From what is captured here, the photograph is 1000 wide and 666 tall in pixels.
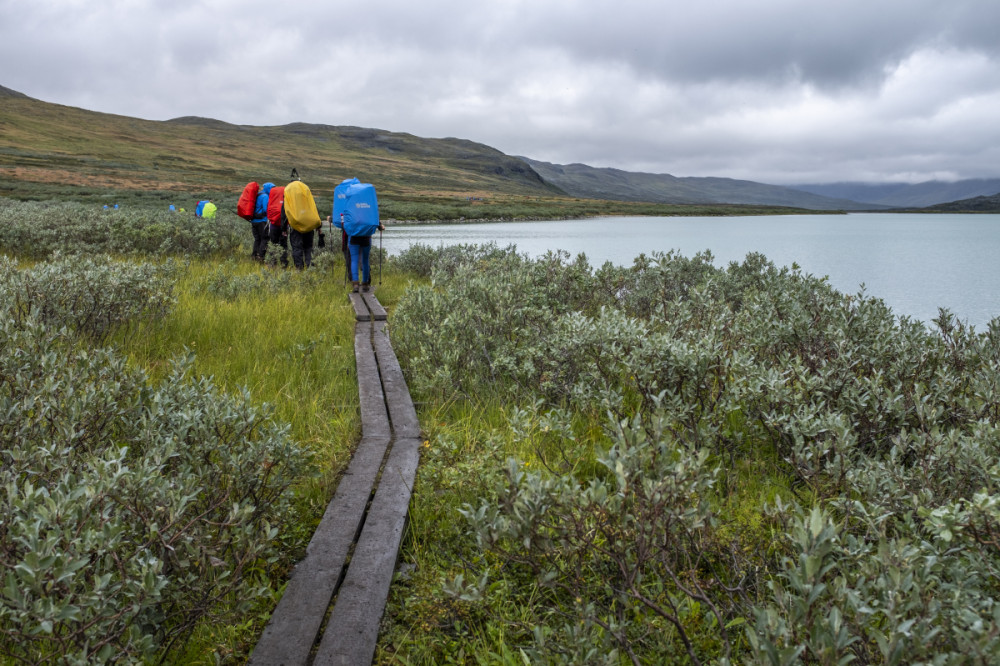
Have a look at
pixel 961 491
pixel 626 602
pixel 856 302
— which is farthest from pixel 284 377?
pixel 856 302

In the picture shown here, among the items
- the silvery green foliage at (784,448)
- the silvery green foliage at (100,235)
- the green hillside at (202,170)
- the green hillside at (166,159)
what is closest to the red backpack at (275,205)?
the silvery green foliage at (100,235)

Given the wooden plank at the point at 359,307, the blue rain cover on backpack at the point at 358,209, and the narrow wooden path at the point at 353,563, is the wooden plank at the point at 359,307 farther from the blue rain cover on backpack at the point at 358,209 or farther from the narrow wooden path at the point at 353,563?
the narrow wooden path at the point at 353,563

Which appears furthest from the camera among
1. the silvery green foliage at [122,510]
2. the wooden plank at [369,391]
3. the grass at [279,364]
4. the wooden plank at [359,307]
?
the wooden plank at [359,307]

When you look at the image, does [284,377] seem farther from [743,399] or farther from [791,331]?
[791,331]

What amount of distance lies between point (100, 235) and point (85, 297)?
29.3 feet

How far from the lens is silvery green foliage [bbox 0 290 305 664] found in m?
1.74

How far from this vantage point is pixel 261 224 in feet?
45.0

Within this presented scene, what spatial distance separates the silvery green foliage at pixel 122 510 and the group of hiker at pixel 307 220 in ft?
23.8

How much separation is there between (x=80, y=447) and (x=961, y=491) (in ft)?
14.4

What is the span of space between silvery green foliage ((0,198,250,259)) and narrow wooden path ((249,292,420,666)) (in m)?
10.9

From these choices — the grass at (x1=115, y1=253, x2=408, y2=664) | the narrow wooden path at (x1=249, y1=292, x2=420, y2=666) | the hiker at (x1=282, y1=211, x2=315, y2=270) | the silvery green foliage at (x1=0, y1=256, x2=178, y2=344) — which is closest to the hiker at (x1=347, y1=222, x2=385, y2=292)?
the grass at (x1=115, y1=253, x2=408, y2=664)

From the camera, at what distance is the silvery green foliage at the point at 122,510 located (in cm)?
174

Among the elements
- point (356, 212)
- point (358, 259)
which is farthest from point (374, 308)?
point (358, 259)

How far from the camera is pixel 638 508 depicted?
7.37 ft
